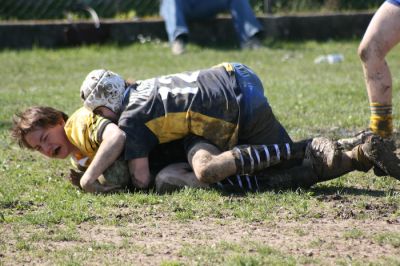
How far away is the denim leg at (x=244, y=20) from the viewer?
474 inches

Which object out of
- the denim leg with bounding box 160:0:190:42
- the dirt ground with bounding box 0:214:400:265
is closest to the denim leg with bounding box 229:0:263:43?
the denim leg with bounding box 160:0:190:42

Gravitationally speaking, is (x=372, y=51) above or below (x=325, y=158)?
above

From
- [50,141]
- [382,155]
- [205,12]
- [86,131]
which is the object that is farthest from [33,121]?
[205,12]

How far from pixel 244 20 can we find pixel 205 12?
2.23 feet

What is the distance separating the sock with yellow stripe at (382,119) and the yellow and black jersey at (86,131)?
1.75m

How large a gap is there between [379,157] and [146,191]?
1495 millimetres

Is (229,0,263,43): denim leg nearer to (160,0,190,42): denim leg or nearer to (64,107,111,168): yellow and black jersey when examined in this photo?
(160,0,190,42): denim leg

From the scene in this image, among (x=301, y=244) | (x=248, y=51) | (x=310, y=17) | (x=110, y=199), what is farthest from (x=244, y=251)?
(x=310, y=17)

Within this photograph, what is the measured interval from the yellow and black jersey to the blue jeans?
6511mm

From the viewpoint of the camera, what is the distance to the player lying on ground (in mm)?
4938

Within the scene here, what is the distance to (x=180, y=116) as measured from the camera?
16.9 ft

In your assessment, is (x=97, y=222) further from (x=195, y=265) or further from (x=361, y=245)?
(x=361, y=245)

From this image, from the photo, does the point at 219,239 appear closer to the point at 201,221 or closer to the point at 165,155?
the point at 201,221

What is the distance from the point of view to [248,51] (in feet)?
39.1
